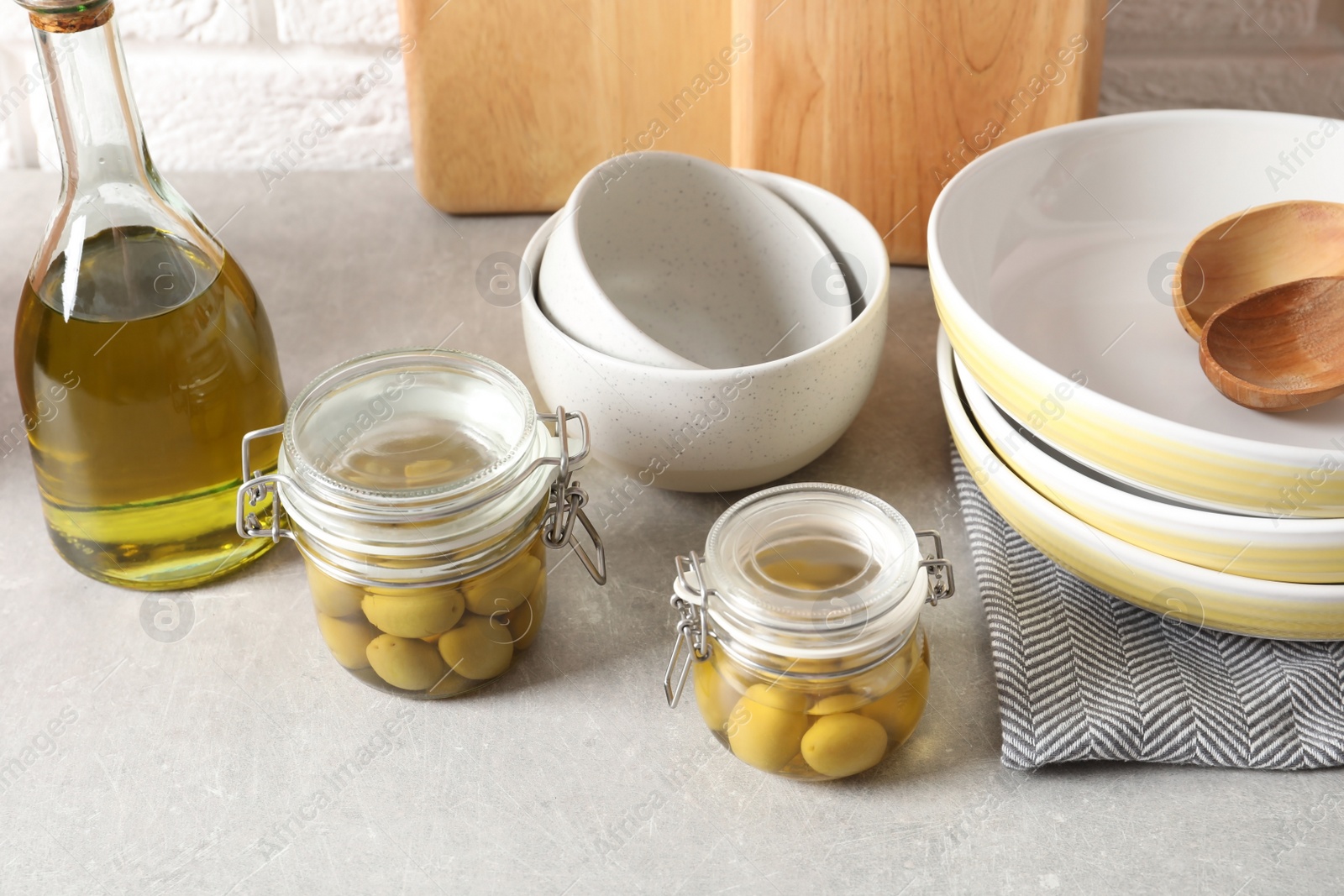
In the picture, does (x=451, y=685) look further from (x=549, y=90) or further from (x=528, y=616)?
(x=549, y=90)

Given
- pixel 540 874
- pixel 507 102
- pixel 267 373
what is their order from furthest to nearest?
pixel 507 102, pixel 267 373, pixel 540 874

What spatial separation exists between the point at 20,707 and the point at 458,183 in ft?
1.57

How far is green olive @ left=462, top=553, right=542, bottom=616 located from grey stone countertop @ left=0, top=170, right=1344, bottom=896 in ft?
0.15

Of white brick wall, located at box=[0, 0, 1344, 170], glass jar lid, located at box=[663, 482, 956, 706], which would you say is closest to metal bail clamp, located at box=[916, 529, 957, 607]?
glass jar lid, located at box=[663, 482, 956, 706]

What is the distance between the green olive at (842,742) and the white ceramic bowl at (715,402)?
16 cm

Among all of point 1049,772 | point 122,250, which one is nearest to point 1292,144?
point 1049,772

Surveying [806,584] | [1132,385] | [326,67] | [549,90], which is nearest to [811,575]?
[806,584]

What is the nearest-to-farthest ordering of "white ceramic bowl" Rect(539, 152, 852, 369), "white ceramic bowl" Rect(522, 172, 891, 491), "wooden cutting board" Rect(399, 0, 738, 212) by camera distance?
"white ceramic bowl" Rect(522, 172, 891, 491) < "white ceramic bowl" Rect(539, 152, 852, 369) < "wooden cutting board" Rect(399, 0, 738, 212)


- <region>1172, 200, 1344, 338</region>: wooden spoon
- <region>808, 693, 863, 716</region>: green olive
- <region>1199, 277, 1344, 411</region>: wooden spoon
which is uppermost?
<region>1172, 200, 1344, 338</region>: wooden spoon

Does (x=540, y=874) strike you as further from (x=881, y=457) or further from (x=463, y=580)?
(x=881, y=457)

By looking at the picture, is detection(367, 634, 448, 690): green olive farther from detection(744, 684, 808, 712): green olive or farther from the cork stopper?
the cork stopper

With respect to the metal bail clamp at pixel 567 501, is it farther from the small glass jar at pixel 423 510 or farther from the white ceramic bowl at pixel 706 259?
the white ceramic bowl at pixel 706 259

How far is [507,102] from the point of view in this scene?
0.85 metres

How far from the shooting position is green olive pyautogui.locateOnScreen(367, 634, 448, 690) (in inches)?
20.5
